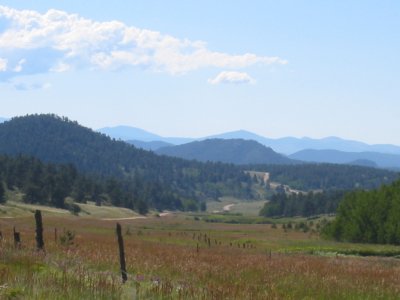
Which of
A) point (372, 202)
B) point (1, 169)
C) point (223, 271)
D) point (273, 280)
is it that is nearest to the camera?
point (273, 280)

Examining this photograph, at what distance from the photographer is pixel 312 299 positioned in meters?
13.2

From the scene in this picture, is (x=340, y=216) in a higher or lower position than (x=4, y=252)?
lower

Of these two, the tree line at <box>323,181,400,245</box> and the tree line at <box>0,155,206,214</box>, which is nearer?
the tree line at <box>323,181,400,245</box>

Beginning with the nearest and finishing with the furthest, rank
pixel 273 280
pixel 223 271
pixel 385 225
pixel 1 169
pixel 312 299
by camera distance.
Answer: pixel 312 299
pixel 273 280
pixel 223 271
pixel 385 225
pixel 1 169

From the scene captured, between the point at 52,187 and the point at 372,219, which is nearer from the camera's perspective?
the point at 372,219

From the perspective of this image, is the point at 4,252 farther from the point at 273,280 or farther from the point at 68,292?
the point at 273,280

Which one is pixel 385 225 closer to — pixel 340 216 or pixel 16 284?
pixel 340 216

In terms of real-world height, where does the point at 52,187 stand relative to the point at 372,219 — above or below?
above

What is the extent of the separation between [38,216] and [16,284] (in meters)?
8.99

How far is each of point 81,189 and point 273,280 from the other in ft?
474

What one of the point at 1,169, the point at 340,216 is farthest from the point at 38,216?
the point at 1,169

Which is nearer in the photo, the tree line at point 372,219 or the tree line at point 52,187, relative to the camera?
the tree line at point 372,219

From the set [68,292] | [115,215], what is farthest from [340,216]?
[68,292]

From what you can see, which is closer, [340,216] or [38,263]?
[38,263]
